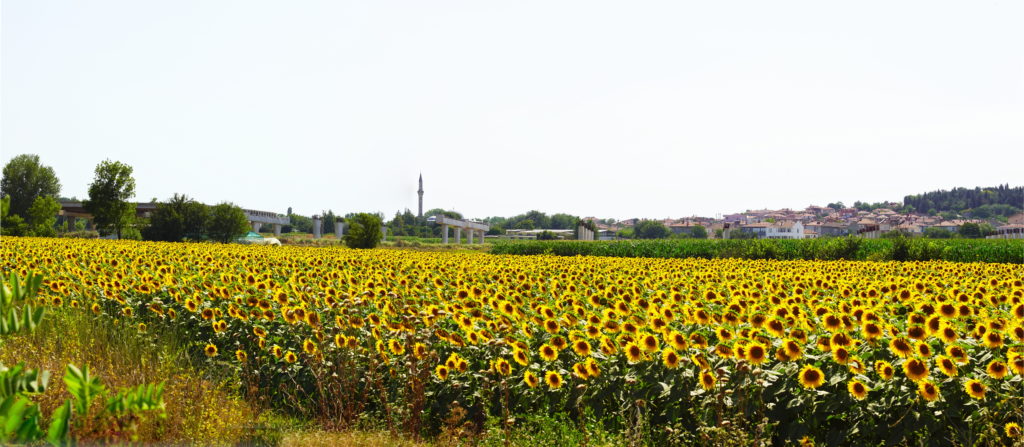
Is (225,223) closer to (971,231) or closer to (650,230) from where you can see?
(971,231)

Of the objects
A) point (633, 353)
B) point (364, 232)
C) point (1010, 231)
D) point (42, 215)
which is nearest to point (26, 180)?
point (42, 215)

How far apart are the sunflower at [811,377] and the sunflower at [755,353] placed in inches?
11.9

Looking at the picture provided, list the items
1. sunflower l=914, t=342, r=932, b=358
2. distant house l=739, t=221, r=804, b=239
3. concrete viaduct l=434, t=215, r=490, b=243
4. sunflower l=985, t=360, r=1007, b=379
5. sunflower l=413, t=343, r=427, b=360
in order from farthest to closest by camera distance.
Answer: distant house l=739, t=221, r=804, b=239, concrete viaduct l=434, t=215, r=490, b=243, sunflower l=413, t=343, r=427, b=360, sunflower l=914, t=342, r=932, b=358, sunflower l=985, t=360, r=1007, b=379

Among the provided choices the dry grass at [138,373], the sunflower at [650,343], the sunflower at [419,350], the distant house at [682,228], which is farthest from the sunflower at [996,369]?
the distant house at [682,228]

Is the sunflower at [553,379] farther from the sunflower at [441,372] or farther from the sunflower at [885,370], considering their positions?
the sunflower at [885,370]

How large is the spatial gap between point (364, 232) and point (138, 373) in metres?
39.4

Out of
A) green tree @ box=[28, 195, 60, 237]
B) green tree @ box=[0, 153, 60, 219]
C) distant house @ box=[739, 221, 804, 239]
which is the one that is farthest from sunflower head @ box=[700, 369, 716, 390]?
distant house @ box=[739, 221, 804, 239]

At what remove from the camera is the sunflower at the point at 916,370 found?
189 inches

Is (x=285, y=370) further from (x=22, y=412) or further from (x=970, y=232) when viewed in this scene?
(x=970, y=232)

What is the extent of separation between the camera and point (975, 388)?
4.67m

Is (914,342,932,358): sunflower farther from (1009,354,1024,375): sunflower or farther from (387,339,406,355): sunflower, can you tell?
(387,339,406,355): sunflower

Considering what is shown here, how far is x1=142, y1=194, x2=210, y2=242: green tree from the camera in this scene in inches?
1886

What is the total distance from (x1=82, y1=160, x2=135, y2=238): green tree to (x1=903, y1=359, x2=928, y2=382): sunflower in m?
49.8

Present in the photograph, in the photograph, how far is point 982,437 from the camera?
15.5 ft
